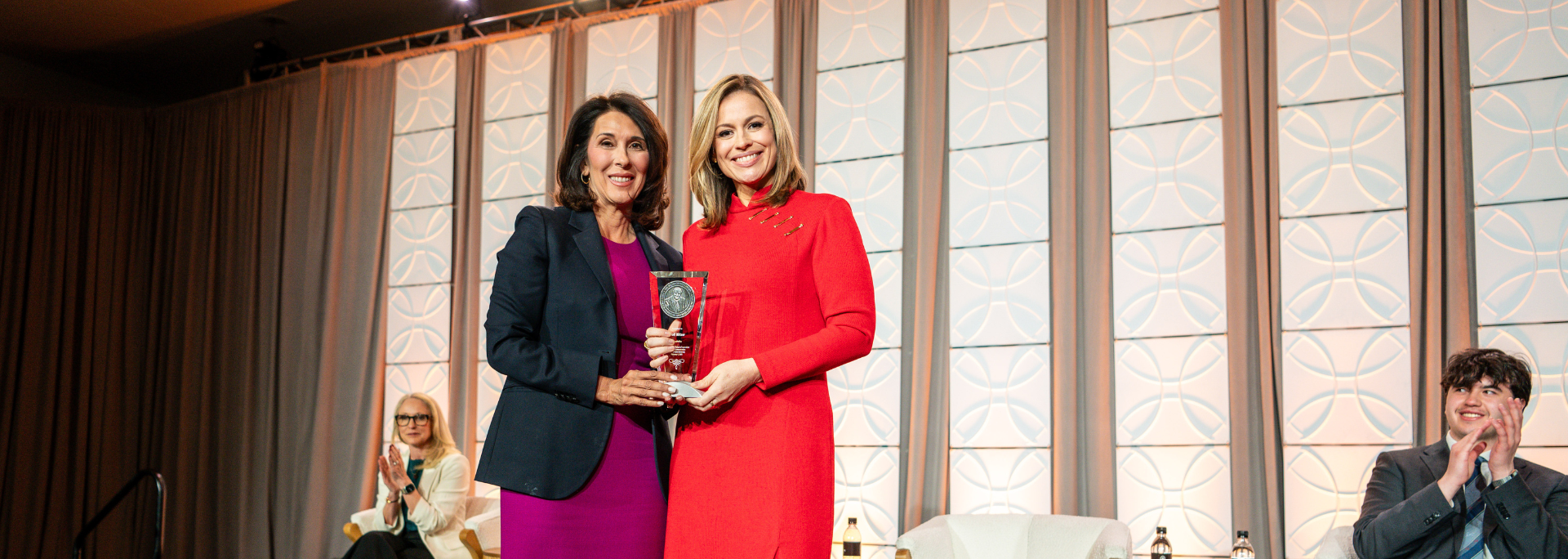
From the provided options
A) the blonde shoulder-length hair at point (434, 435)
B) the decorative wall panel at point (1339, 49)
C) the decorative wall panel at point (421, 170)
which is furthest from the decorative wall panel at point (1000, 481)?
the decorative wall panel at point (421, 170)

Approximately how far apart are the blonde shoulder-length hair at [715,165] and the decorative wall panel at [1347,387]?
341 centimetres

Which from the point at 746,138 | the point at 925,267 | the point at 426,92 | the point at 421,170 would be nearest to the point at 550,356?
the point at 746,138

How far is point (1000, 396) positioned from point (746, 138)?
3.40 meters

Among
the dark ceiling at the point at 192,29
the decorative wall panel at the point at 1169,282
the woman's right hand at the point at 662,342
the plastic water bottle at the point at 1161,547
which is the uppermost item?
the dark ceiling at the point at 192,29

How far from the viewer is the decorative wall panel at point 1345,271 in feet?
14.2

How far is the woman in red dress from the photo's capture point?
1615mm

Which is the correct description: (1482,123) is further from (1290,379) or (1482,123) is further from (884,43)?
(884,43)

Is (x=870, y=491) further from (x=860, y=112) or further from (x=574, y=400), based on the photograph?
(x=574, y=400)

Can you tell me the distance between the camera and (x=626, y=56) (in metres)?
5.97

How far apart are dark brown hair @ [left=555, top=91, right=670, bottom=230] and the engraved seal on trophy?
400mm

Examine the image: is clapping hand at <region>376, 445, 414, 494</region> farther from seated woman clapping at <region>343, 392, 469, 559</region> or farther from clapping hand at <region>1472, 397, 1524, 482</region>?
clapping hand at <region>1472, 397, 1524, 482</region>

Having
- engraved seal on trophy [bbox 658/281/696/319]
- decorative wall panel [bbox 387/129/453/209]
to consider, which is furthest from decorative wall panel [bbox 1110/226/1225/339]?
decorative wall panel [bbox 387/129/453/209]

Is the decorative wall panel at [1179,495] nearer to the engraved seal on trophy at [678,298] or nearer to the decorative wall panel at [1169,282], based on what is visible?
the decorative wall panel at [1169,282]

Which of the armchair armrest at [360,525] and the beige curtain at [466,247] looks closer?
the armchair armrest at [360,525]
